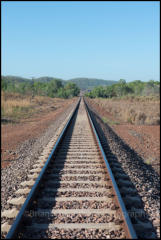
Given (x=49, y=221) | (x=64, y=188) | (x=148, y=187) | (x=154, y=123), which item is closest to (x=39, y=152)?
(x=64, y=188)

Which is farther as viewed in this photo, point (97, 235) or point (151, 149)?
point (151, 149)

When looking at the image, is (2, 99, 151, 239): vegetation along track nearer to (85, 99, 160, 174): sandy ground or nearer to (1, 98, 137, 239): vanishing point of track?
(1, 98, 137, 239): vanishing point of track

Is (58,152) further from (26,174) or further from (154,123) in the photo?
(154,123)

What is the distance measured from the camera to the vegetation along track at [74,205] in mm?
3381

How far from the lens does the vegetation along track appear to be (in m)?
3.38

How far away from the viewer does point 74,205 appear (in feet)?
13.5

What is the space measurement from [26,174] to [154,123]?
11840 millimetres

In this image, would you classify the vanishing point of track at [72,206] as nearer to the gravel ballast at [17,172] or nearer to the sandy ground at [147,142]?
the gravel ballast at [17,172]

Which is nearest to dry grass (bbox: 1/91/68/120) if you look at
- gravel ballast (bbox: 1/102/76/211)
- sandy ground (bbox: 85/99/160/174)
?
gravel ballast (bbox: 1/102/76/211)

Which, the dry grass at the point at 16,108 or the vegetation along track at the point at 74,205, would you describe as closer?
the vegetation along track at the point at 74,205

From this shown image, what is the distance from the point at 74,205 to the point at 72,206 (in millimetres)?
45

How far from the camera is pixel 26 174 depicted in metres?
5.83

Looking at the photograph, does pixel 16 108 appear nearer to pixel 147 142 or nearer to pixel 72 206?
pixel 147 142

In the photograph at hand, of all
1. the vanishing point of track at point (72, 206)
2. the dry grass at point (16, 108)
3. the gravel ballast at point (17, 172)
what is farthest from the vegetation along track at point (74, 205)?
the dry grass at point (16, 108)
